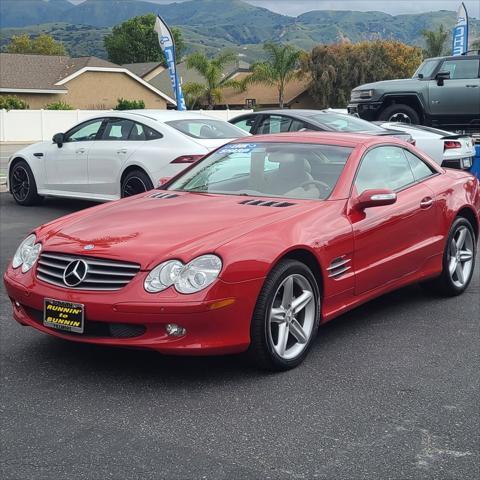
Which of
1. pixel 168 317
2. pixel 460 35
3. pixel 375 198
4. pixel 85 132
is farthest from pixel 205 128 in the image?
pixel 460 35

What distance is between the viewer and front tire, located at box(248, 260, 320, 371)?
14.7ft

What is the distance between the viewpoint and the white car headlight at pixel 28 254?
4.81 metres

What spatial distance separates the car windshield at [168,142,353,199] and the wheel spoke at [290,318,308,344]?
3.31 ft

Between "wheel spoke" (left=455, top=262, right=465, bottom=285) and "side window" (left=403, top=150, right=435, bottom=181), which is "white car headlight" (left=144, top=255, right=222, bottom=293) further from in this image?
"wheel spoke" (left=455, top=262, right=465, bottom=285)

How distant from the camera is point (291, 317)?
4.72m

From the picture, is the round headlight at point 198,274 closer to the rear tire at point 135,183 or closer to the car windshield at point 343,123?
the rear tire at point 135,183

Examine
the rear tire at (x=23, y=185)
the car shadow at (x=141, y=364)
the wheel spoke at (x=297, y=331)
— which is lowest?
the rear tire at (x=23, y=185)

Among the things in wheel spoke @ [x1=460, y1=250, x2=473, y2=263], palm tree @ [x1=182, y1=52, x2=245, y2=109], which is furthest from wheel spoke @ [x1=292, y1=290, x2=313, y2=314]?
palm tree @ [x1=182, y1=52, x2=245, y2=109]

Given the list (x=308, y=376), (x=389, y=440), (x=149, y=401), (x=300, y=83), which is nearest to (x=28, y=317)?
(x=149, y=401)

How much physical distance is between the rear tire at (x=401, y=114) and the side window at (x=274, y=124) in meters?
4.81

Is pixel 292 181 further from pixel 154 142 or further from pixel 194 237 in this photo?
pixel 154 142

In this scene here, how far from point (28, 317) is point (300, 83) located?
59025 mm

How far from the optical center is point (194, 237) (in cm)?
453

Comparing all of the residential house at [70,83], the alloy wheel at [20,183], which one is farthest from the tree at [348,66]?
the alloy wheel at [20,183]
